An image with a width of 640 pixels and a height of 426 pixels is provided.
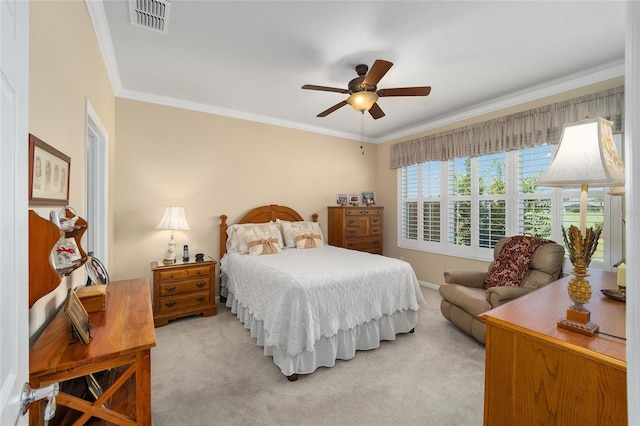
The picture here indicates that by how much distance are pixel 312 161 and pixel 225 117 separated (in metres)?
1.57

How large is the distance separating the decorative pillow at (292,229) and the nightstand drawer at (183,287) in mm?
1206

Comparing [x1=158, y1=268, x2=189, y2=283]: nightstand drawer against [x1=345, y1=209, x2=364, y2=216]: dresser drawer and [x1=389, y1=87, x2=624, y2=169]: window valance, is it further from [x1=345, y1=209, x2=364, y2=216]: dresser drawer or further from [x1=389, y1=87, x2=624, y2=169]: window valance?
[x1=389, y1=87, x2=624, y2=169]: window valance

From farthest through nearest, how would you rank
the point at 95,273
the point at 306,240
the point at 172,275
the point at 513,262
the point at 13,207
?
the point at 306,240 < the point at 172,275 < the point at 513,262 < the point at 95,273 < the point at 13,207

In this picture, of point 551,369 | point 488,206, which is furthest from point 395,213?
point 551,369

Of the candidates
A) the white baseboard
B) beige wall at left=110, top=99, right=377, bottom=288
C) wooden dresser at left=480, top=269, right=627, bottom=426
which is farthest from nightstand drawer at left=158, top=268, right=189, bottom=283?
the white baseboard

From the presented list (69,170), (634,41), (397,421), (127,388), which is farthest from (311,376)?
(634,41)

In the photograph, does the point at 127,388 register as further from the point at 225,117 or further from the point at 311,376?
the point at 225,117

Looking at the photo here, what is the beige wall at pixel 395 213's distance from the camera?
3.17 meters

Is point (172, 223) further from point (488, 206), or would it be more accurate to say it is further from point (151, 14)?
point (488, 206)

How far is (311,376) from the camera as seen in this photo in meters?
2.27

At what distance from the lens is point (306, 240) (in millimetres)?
4113

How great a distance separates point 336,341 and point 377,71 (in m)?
2.29

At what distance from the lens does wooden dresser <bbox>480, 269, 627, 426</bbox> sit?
919 mm

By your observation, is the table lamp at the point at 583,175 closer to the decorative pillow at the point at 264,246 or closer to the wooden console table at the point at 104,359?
the wooden console table at the point at 104,359
